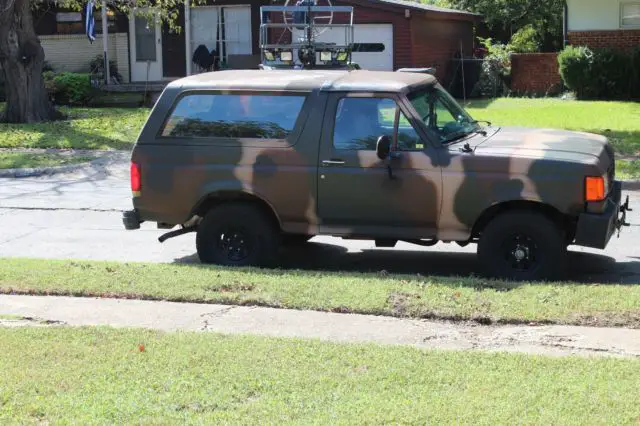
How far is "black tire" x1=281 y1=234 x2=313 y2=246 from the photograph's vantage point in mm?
9328

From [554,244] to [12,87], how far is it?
18.2 m

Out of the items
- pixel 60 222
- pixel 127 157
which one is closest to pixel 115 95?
pixel 127 157

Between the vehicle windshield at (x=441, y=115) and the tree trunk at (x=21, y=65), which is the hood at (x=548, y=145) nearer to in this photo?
the vehicle windshield at (x=441, y=115)

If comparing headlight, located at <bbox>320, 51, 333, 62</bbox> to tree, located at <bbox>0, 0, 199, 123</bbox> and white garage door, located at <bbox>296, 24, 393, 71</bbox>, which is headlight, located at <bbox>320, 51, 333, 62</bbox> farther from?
white garage door, located at <bbox>296, 24, 393, 71</bbox>

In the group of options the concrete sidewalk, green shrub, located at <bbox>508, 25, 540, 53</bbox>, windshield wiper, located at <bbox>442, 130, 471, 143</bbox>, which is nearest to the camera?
the concrete sidewalk

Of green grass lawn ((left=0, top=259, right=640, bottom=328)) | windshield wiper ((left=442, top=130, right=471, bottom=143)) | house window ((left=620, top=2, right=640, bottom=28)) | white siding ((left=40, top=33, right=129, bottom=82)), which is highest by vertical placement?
house window ((left=620, top=2, right=640, bottom=28))

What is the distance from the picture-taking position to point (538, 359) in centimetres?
576

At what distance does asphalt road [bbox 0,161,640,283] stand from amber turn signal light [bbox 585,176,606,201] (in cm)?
92

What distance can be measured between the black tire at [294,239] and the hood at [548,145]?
83.0 inches

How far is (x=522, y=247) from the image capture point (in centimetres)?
802

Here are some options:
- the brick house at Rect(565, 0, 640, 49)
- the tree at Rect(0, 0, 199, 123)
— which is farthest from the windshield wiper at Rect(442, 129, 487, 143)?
the brick house at Rect(565, 0, 640, 49)

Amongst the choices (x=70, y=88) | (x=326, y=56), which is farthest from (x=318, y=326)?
(x=70, y=88)

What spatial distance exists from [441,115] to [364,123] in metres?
0.75

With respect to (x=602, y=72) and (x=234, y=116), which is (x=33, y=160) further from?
(x=602, y=72)
